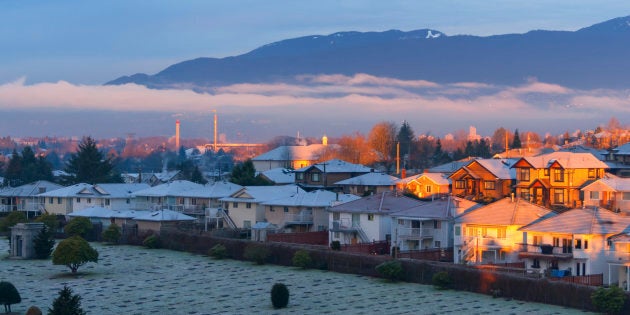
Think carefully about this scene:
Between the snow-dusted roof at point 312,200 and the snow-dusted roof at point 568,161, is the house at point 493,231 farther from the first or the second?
the snow-dusted roof at point 312,200

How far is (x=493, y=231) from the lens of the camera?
50.3 meters

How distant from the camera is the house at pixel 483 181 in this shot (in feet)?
229

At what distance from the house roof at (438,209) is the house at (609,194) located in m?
6.70

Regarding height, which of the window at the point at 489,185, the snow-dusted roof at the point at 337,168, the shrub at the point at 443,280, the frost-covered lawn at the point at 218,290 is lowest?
the frost-covered lawn at the point at 218,290

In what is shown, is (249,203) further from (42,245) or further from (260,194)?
(42,245)

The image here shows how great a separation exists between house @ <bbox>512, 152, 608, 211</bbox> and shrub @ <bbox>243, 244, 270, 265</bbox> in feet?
55.2

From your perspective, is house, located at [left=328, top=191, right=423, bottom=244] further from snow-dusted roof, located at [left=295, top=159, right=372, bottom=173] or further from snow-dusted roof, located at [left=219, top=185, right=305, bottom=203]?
snow-dusted roof, located at [left=295, top=159, right=372, bottom=173]

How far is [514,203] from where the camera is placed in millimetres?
→ 51438

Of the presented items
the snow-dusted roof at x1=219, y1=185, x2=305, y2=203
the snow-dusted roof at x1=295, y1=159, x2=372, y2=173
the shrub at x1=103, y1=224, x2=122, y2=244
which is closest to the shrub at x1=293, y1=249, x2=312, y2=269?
the snow-dusted roof at x1=219, y1=185, x2=305, y2=203

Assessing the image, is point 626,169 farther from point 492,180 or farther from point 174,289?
point 174,289

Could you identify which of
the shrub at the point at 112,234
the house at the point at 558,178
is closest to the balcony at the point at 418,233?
the house at the point at 558,178

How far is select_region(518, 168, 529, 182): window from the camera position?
216ft

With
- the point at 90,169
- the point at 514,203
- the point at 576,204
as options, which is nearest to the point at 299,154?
the point at 90,169

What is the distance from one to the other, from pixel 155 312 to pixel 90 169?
2614 inches
